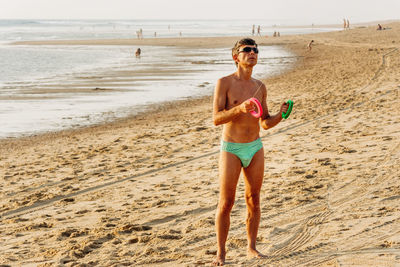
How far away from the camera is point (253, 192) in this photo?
4242mm

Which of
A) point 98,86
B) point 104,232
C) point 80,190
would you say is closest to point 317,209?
point 104,232

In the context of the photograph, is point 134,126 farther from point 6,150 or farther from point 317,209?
point 317,209

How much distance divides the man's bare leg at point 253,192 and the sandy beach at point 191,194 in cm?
18

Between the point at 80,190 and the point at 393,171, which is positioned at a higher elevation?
the point at 393,171

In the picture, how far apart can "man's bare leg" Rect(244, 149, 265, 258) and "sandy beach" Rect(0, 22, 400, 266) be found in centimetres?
18

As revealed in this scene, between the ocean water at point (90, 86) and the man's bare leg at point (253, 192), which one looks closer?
the man's bare leg at point (253, 192)

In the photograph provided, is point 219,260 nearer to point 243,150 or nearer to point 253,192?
point 253,192

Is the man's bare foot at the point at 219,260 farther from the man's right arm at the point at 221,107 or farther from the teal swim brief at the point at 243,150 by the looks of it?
the man's right arm at the point at 221,107

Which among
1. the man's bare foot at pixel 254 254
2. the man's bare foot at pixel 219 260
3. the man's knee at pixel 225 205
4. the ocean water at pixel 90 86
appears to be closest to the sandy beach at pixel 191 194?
the man's bare foot at pixel 254 254

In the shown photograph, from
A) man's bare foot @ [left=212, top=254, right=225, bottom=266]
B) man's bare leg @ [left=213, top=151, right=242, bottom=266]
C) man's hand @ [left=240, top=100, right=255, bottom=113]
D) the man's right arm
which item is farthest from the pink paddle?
man's bare foot @ [left=212, top=254, right=225, bottom=266]

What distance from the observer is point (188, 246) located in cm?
499

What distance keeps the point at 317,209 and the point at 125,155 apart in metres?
4.40

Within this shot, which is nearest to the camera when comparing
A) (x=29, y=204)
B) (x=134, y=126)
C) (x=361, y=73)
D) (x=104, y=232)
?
(x=104, y=232)

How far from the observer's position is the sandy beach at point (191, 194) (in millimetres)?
4812
